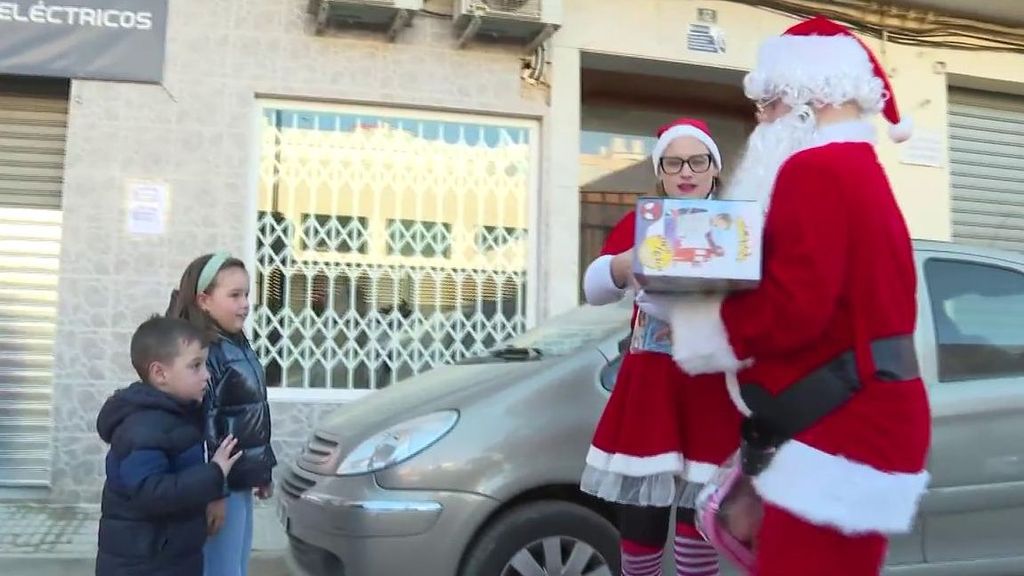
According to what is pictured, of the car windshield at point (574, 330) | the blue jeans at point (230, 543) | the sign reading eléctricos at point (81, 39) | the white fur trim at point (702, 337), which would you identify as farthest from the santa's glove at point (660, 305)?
the sign reading eléctricos at point (81, 39)

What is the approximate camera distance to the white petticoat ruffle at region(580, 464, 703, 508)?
2467 millimetres

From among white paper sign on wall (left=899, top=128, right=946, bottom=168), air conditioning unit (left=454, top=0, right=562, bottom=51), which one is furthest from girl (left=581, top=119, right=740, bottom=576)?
white paper sign on wall (left=899, top=128, right=946, bottom=168)

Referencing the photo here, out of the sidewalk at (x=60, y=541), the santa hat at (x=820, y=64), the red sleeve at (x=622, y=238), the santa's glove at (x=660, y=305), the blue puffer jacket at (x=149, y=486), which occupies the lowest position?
the sidewalk at (x=60, y=541)

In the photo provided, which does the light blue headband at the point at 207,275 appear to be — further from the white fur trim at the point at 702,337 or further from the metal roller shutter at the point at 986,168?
the metal roller shutter at the point at 986,168

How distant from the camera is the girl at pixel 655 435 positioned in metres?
2.46

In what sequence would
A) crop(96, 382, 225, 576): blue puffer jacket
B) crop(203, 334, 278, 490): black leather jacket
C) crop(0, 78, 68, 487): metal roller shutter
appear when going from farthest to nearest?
crop(0, 78, 68, 487): metal roller shutter → crop(203, 334, 278, 490): black leather jacket → crop(96, 382, 225, 576): blue puffer jacket

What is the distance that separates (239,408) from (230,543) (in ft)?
1.56

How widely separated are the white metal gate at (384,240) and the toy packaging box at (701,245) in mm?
5213

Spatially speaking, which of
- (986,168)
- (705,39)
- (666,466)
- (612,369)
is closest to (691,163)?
(666,466)

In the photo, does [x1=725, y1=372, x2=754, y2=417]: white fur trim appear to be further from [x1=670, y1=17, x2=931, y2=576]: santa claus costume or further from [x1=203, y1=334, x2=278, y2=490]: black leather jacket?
[x1=203, y1=334, x2=278, y2=490]: black leather jacket

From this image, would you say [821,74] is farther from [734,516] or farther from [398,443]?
[398,443]

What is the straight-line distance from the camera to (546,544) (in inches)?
132

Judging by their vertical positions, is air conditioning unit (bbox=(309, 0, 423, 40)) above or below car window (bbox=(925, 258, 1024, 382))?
above

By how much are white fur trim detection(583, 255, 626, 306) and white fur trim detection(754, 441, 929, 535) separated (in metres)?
0.83
